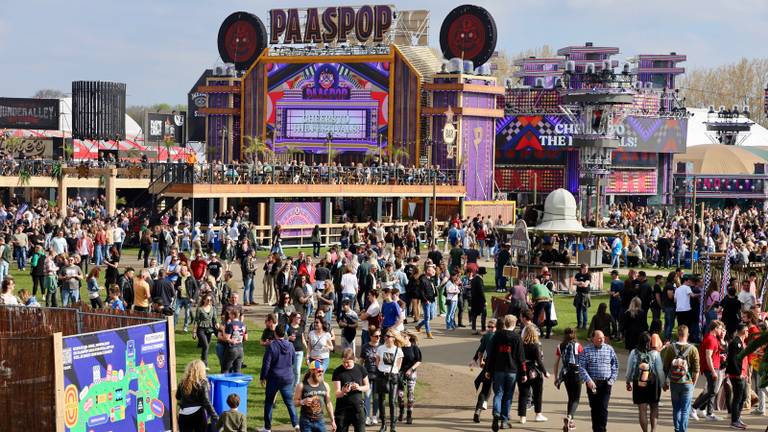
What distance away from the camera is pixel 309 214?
46406 mm

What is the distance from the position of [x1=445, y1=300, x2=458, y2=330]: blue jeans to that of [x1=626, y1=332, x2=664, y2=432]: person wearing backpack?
9.23 meters

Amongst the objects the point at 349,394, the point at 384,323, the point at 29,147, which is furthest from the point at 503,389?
the point at 29,147

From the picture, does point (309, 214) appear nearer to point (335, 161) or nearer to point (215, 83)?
point (335, 161)

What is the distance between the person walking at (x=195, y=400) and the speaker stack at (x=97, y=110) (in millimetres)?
66026

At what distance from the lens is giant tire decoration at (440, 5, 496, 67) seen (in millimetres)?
61719

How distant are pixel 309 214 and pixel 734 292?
2751cm

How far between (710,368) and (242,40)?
176 ft

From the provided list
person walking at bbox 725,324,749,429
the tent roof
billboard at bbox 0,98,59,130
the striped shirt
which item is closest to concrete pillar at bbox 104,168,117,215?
person walking at bbox 725,324,749,429

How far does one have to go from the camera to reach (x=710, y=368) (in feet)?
52.3

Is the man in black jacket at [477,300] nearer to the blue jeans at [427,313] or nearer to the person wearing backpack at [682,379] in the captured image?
the blue jeans at [427,313]

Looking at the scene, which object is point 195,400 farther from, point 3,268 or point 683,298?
point 3,268

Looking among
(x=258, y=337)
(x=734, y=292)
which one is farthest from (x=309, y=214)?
(x=734, y=292)

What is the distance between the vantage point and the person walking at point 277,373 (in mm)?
14609

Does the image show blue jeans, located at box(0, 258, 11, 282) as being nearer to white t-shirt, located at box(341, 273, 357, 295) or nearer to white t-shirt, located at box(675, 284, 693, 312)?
white t-shirt, located at box(341, 273, 357, 295)
